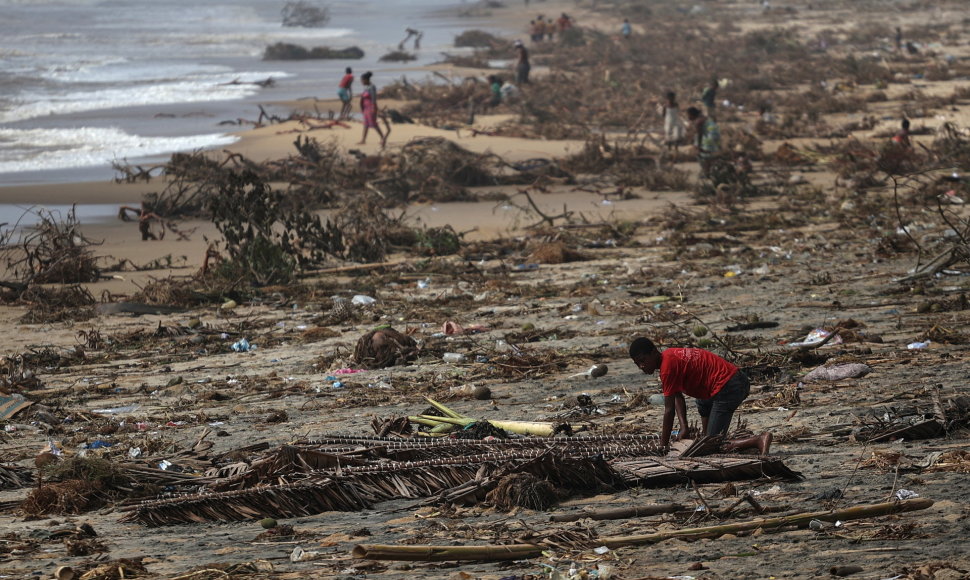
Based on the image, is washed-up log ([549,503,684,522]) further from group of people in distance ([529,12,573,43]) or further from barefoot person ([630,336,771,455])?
group of people in distance ([529,12,573,43])

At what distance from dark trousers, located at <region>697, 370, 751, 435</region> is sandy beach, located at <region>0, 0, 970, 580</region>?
235 millimetres

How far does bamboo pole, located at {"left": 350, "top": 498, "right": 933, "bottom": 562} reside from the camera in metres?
4.22

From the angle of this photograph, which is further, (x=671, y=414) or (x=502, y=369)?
(x=502, y=369)

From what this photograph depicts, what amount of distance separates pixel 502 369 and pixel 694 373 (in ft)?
9.36

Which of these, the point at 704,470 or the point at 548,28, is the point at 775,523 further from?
the point at 548,28

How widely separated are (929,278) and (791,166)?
367 inches

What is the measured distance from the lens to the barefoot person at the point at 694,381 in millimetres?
5465

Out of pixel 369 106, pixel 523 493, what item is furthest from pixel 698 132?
pixel 523 493

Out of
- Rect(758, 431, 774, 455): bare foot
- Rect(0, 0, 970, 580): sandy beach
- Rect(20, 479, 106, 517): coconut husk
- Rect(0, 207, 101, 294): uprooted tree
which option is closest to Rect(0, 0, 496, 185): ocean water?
Rect(0, 0, 970, 580): sandy beach

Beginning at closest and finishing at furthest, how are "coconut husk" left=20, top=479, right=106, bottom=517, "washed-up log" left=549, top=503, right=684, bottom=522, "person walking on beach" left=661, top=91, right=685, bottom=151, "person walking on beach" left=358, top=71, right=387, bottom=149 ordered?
1. "washed-up log" left=549, top=503, right=684, bottom=522
2. "coconut husk" left=20, top=479, right=106, bottom=517
3. "person walking on beach" left=661, top=91, right=685, bottom=151
4. "person walking on beach" left=358, top=71, right=387, bottom=149

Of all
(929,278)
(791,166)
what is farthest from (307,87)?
(929,278)

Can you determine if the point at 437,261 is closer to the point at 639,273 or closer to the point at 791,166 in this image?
the point at 639,273

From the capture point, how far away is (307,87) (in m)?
33.2

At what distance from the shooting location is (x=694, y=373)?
5.53 metres
